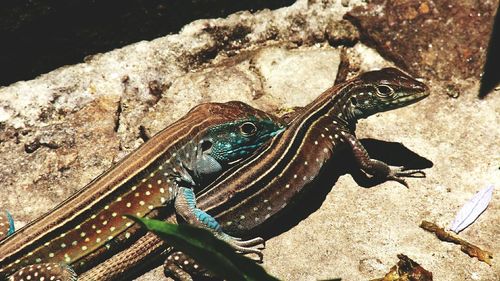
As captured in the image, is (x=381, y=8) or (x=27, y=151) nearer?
(x=27, y=151)

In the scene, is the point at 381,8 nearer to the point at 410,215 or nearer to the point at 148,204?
the point at 410,215

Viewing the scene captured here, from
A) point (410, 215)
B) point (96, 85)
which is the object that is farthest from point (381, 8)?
point (96, 85)

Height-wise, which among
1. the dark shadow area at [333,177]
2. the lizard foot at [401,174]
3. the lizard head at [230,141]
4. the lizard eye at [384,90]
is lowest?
the lizard foot at [401,174]

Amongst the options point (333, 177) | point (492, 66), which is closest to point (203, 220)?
point (333, 177)

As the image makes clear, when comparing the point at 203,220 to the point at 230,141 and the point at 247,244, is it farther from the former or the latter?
the point at 230,141

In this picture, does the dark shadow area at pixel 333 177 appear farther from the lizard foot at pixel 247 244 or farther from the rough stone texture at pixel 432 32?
the rough stone texture at pixel 432 32

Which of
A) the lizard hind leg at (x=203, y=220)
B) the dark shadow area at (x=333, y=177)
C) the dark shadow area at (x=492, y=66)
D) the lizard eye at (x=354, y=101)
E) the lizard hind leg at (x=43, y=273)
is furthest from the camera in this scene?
the dark shadow area at (x=492, y=66)

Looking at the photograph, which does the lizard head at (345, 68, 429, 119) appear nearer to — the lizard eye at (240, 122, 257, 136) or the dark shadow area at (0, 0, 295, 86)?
the lizard eye at (240, 122, 257, 136)

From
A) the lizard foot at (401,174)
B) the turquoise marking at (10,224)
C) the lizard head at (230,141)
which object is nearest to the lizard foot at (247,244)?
the lizard head at (230,141)
